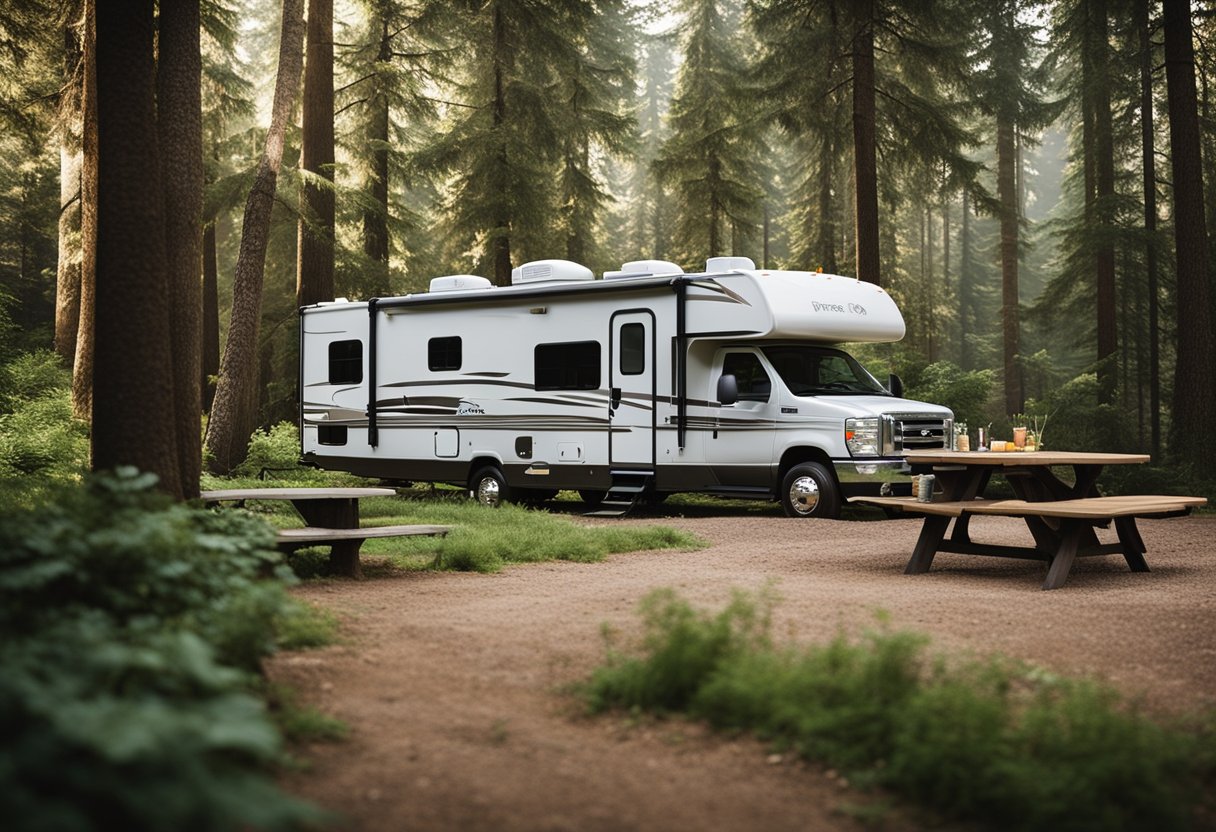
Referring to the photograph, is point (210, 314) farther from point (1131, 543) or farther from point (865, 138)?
point (1131, 543)

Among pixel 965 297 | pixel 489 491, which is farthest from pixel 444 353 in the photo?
pixel 965 297

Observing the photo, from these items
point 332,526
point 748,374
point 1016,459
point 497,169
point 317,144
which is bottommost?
point 332,526

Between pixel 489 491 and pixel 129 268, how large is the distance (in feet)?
29.7

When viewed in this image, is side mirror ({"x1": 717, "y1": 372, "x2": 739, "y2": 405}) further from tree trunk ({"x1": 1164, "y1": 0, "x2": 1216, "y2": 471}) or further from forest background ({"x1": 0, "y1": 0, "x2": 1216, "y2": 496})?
tree trunk ({"x1": 1164, "y1": 0, "x2": 1216, "y2": 471})

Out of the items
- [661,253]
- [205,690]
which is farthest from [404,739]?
[661,253]

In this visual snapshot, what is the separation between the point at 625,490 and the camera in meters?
15.0

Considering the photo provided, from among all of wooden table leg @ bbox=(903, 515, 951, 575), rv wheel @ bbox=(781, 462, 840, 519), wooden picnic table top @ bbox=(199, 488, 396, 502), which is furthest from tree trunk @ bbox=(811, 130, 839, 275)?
wooden picnic table top @ bbox=(199, 488, 396, 502)

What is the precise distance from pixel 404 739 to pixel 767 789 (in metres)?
1.44

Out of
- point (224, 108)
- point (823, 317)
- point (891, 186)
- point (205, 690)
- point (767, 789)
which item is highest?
point (224, 108)

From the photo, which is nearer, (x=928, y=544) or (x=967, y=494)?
(x=928, y=544)

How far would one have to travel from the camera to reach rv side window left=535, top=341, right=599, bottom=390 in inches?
596

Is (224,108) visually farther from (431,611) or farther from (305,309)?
(431,611)

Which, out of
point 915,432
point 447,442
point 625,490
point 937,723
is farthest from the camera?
point 447,442

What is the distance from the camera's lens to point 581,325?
15.2 metres
